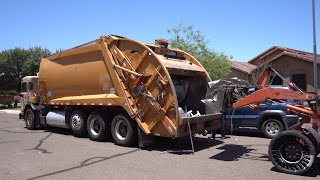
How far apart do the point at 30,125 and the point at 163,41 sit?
782cm

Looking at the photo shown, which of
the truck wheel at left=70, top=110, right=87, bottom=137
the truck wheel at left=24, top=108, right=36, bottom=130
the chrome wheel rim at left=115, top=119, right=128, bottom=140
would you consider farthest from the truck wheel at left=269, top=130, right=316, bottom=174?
the truck wheel at left=24, top=108, right=36, bottom=130

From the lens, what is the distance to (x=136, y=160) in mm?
8500

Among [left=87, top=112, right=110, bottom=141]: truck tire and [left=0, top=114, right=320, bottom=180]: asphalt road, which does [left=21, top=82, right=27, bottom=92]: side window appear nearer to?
[left=0, top=114, right=320, bottom=180]: asphalt road

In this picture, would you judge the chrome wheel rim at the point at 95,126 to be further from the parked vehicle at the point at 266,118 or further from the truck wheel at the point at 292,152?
the truck wheel at the point at 292,152

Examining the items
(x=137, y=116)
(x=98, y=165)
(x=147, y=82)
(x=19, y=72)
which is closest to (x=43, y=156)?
(x=98, y=165)

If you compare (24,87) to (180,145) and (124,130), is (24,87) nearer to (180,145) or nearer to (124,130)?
(124,130)

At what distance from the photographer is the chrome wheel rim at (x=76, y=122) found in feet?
40.8

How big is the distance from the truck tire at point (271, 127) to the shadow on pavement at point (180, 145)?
1914 mm

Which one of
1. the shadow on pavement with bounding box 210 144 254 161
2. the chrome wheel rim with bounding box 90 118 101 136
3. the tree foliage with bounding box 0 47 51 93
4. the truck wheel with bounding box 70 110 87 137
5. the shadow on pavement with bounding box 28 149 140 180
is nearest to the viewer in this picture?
the shadow on pavement with bounding box 28 149 140 180

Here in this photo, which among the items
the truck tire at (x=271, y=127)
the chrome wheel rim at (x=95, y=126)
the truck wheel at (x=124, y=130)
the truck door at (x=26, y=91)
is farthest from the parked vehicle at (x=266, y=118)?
the truck door at (x=26, y=91)

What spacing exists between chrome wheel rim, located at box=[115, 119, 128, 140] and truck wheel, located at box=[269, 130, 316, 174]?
184 inches

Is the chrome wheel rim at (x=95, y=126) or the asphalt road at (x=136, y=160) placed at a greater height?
the chrome wheel rim at (x=95, y=126)

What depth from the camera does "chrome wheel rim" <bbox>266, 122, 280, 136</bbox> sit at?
39.2 ft

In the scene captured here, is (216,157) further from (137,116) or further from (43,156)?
(43,156)
